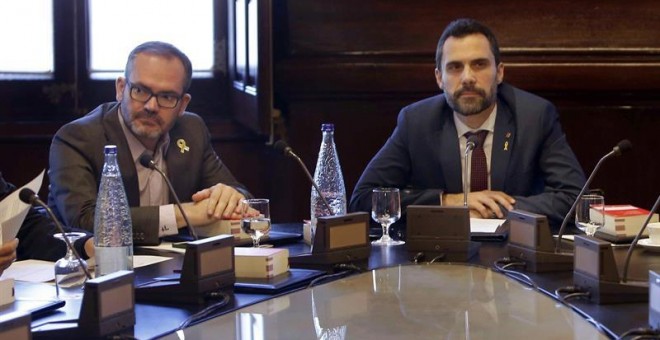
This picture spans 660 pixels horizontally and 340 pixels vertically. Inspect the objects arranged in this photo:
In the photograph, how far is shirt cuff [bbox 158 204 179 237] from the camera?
10.7 feet

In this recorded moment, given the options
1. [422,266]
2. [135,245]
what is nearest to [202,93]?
[135,245]

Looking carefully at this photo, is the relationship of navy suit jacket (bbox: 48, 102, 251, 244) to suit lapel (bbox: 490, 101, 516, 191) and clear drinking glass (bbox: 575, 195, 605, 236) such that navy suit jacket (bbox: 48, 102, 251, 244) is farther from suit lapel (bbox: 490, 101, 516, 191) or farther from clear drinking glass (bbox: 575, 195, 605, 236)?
clear drinking glass (bbox: 575, 195, 605, 236)

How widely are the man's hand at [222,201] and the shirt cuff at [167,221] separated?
4.4 inches

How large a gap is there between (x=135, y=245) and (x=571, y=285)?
133 cm

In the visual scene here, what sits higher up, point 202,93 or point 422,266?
point 202,93

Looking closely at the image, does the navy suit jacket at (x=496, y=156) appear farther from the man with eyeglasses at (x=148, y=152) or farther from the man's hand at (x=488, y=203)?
the man with eyeglasses at (x=148, y=152)

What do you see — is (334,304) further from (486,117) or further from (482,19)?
(482,19)

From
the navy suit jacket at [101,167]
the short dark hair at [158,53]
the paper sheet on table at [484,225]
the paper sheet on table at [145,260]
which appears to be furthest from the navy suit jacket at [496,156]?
the paper sheet on table at [145,260]

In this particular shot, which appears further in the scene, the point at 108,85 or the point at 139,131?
the point at 108,85

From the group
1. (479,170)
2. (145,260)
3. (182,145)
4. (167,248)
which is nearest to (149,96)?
(182,145)

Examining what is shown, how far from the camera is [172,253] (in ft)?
9.92

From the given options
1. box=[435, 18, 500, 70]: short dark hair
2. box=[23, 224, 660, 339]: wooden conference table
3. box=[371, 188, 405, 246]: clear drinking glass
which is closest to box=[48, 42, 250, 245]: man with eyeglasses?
box=[371, 188, 405, 246]: clear drinking glass

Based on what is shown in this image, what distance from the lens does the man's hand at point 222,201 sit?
3.35m

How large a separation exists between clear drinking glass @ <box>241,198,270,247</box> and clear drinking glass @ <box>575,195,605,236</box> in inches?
34.4
